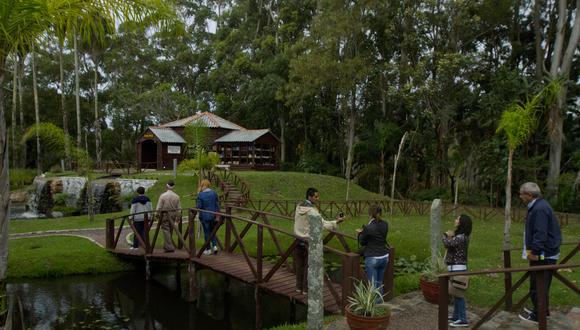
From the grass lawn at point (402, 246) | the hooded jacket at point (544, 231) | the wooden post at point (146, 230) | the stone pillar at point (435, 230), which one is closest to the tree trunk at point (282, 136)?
the grass lawn at point (402, 246)

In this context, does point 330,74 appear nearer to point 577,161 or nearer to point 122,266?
point 577,161

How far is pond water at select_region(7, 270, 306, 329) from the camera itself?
30.9 ft

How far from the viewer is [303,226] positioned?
24.0ft

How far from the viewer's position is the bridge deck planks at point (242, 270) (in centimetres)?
795

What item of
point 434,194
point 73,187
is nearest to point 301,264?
point 73,187

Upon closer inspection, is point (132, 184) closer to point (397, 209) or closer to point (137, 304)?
point (137, 304)

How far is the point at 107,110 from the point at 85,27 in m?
48.1

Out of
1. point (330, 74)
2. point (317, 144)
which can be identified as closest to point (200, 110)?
point (317, 144)

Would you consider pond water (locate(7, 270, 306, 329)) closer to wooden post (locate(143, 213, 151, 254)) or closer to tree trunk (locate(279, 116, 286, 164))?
wooden post (locate(143, 213, 151, 254))

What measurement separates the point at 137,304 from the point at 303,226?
6.02m

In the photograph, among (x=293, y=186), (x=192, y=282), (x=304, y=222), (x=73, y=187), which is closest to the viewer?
(x=304, y=222)

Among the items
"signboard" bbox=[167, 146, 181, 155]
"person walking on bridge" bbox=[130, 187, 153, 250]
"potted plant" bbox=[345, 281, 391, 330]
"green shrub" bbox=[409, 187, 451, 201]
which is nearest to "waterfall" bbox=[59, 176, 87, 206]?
"signboard" bbox=[167, 146, 181, 155]

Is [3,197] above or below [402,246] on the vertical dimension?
above

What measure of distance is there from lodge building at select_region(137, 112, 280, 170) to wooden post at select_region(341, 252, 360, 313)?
27404mm
